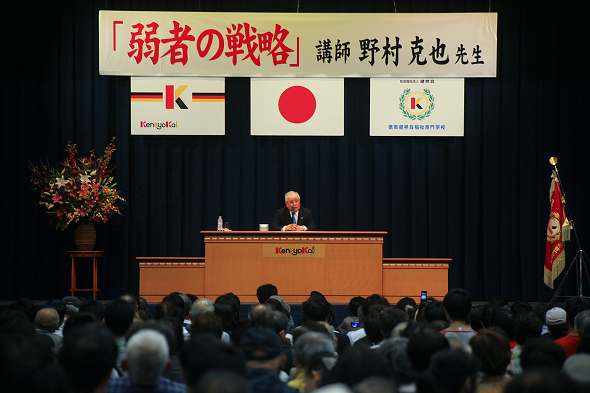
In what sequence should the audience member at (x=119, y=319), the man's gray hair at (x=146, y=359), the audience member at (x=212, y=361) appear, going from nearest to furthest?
1. the audience member at (x=212, y=361)
2. the man's gray hair at (x=146, y=359)
3. the audience member at (x=119, y=319)

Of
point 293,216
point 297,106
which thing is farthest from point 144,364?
point 297,106

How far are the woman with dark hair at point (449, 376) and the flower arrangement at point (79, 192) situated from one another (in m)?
7.07

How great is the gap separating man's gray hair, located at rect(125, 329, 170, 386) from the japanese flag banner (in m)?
7.15

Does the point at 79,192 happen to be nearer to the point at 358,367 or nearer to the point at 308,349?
the point at 308,349

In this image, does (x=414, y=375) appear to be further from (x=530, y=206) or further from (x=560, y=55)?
(x=560, y=55)

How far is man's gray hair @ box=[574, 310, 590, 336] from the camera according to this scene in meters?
3.59

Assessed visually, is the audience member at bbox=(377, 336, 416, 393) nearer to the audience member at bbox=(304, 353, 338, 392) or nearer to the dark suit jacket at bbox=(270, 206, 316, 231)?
the audience member at bbox=(304, 353, 338, 392)

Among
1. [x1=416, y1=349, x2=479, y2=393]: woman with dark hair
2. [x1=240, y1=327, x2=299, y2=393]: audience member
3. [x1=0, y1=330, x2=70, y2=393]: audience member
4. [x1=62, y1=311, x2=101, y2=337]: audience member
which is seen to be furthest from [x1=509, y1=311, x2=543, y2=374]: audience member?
[x1=0, y1=330, x2=70, y2=393]: audience member

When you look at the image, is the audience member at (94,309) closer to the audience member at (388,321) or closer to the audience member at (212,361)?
the audience member at (388,321)

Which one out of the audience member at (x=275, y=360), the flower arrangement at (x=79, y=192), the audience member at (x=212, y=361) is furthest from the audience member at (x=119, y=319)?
the flower arrangement at (x=79, y=192)

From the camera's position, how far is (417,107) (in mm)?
9203

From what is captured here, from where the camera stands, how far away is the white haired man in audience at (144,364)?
2.21 metres

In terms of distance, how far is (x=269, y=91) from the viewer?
9.22 meters

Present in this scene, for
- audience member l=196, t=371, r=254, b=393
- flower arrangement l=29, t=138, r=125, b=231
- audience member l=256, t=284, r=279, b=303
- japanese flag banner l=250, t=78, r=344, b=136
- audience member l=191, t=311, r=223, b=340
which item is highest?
japanese flag banner l=250, t=78, r=344, b=136
